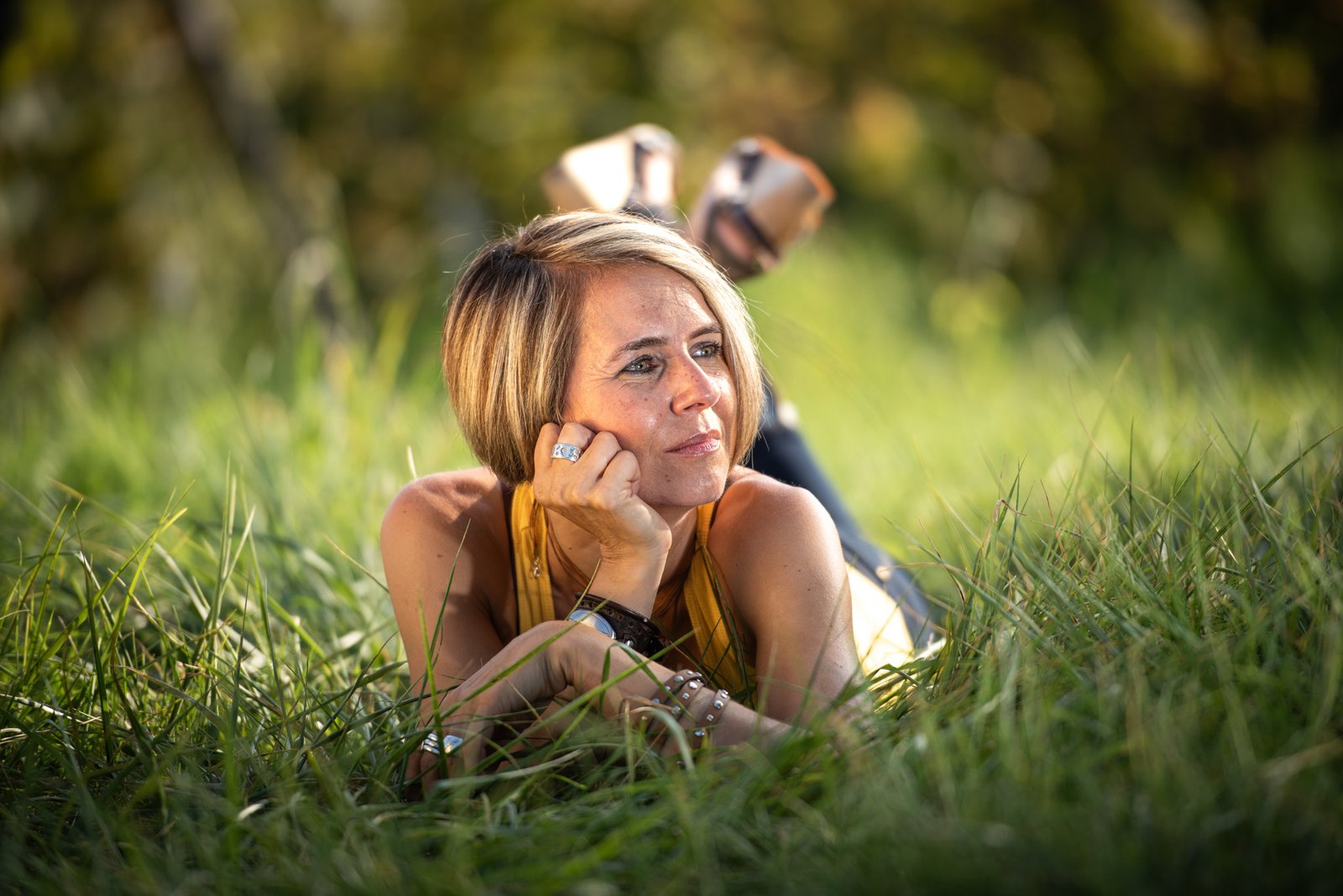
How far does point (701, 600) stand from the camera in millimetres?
2322

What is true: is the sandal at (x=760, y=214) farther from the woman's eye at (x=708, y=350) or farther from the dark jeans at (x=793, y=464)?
the woman's eye at (x=708, y=350)

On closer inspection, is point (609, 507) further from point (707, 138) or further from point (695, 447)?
point (707, 138)

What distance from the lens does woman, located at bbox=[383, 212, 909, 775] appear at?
6.59ft

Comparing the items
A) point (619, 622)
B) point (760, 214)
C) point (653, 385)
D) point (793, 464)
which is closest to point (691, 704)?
point (619, 622)

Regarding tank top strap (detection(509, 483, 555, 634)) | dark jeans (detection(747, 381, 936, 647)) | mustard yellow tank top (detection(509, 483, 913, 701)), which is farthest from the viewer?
dark jeans (detection(747, 381, 936, 647))

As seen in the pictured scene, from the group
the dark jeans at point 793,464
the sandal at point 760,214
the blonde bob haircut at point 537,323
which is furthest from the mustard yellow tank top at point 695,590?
the sandal at point 760,214

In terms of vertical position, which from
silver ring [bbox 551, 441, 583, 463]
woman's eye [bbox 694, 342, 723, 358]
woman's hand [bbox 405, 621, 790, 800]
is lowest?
woman's hand [bbox 405, 621, 790, 800]

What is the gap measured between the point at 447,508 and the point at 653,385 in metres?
0.50

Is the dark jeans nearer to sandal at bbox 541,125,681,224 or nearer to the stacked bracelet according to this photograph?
sandal at bbox 541,125,681,224

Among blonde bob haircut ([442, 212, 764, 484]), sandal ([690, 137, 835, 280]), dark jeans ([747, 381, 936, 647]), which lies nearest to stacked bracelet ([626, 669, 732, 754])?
blonde bob haircut ([442, 212, 764, 484])

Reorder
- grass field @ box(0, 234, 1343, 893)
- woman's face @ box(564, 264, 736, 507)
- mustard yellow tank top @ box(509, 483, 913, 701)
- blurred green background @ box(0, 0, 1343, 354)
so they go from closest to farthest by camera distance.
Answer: grass field @ box(0, 234, 1343, 893) → woman's face @ box(564, 264, 736, 507) → mustard yellow tank top @ box(509, 483, 913, 701) → blurred green background @ box(0, 0, 1343, 354)

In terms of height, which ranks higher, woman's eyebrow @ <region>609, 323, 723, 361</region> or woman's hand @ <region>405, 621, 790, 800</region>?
woman's eyebrow @ <region>609, 323, 723, 361</region>

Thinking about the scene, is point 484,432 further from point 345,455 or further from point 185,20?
point 185,20

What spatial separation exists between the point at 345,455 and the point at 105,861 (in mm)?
2217
